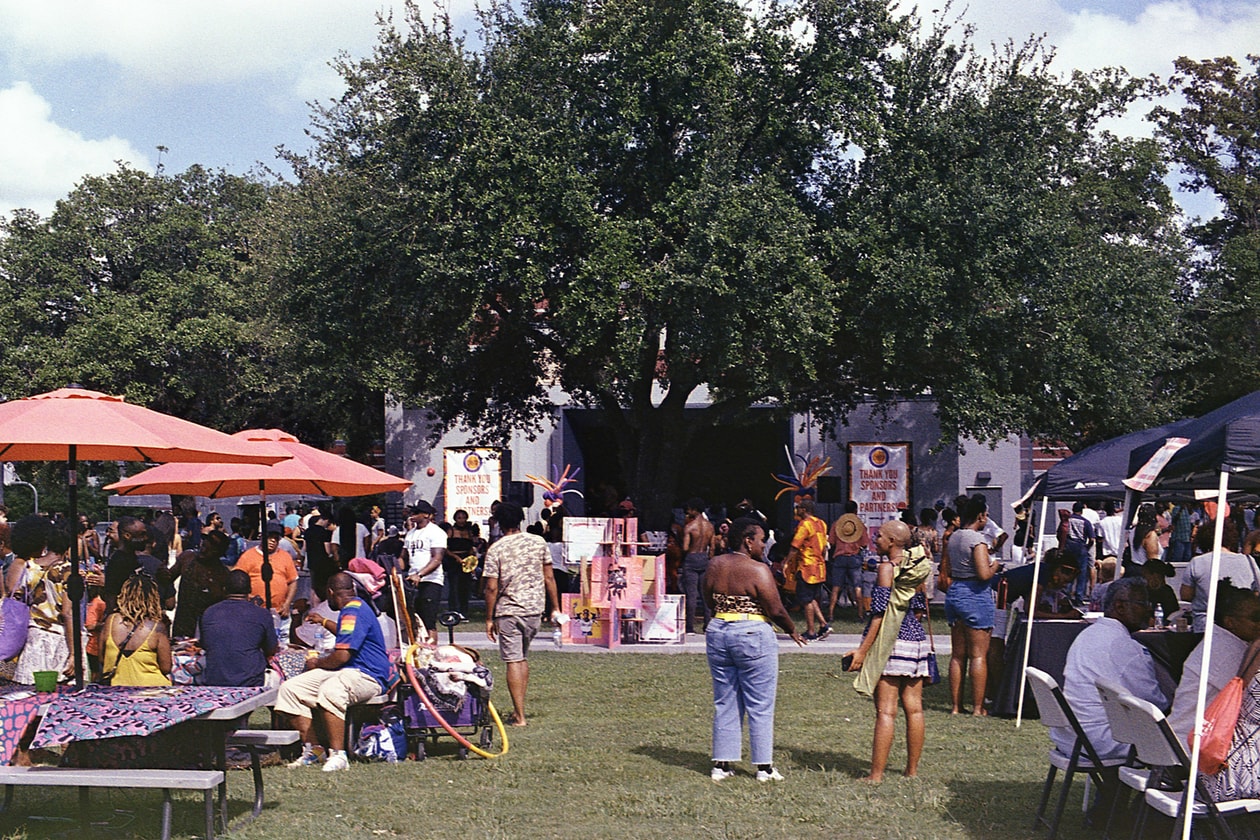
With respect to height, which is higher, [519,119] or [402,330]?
[519,119]

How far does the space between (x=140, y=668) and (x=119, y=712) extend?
138 cm

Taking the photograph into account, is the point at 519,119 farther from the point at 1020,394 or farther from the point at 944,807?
the point at 944,807

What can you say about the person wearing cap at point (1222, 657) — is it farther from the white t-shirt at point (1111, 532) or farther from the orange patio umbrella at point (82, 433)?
the white t-shirt at point (1111, 532)

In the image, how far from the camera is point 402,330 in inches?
832

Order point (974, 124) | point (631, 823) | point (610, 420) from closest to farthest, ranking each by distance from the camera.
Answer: point (631, 823) → point (974, 124) → point (610, 420)

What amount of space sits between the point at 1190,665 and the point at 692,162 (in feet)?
46.4

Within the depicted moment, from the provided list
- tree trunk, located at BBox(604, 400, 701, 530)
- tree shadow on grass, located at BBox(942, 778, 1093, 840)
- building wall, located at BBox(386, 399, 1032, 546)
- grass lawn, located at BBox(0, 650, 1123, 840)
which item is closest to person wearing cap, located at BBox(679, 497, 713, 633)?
tree trunk, located at BBox(604, 400, 701, 530)

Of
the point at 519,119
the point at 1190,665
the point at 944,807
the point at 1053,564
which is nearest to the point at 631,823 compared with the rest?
the point at 944,807

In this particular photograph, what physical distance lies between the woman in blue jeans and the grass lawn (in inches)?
10.7

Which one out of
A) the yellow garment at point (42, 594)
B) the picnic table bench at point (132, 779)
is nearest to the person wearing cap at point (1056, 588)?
the picnic table bench at point (132, 779)

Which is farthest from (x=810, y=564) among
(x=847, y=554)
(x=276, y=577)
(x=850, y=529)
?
(x=276, y=577)

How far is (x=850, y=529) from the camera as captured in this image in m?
18.3

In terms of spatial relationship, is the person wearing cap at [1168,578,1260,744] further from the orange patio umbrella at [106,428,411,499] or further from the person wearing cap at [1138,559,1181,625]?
the orange patio umbrella at [106,428,411,499]

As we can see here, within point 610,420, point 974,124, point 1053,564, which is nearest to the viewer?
point 1053,564
